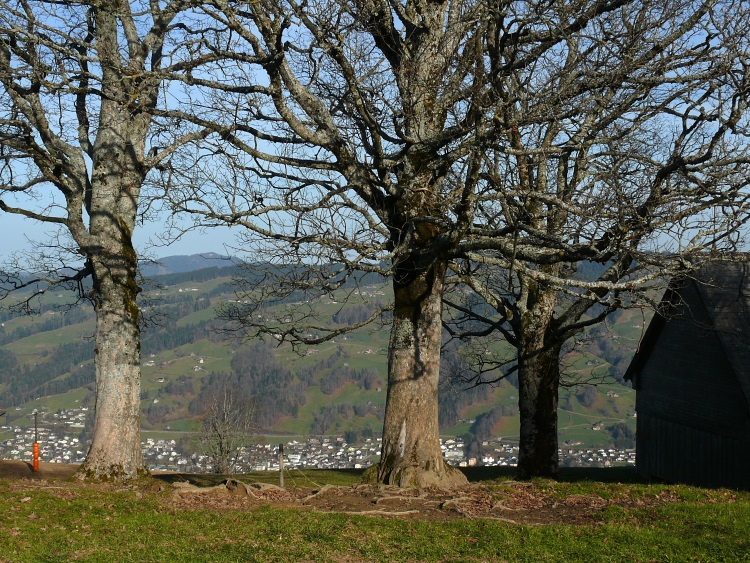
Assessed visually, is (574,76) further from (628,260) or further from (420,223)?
(628,260)

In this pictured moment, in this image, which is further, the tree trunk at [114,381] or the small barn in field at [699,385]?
the small barn in field at [699,385]

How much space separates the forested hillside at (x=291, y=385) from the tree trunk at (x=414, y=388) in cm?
7370

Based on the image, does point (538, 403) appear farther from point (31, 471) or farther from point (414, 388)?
point (31, 471)

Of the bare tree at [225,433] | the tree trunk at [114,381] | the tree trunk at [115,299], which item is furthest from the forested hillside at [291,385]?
the tree trunk at [114,381]

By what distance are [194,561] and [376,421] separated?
342 feet

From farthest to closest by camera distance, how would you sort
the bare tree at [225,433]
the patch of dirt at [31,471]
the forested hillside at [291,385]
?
the forested hillside at [291,385] → the bare tree at [225,433] → the patch of dirt at [31,471]

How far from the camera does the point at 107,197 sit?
13.2m

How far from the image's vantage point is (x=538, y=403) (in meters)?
17.0

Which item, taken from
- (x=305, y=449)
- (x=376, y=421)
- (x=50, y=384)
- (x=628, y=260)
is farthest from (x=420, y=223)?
(x=50, y=384)

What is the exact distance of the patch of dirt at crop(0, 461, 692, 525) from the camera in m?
9.93

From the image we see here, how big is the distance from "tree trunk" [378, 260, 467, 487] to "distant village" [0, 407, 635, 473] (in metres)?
39.4

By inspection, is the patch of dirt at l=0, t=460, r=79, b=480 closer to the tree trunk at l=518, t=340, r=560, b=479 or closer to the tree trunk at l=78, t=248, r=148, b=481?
the tree trunk at l=78, t=248, r=148, b=481

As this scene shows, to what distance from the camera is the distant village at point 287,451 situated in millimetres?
63719

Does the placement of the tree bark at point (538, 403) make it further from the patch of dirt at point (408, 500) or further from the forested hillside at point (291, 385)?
the forested hillside at point (291, 385)
